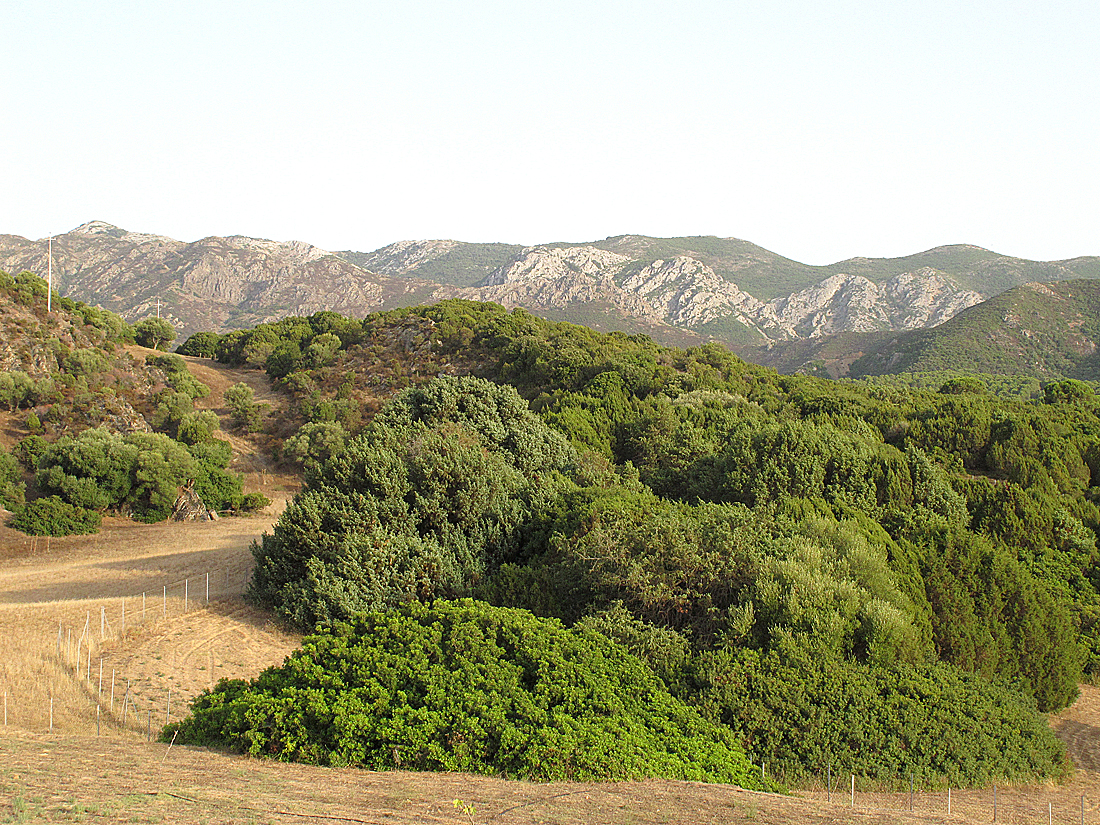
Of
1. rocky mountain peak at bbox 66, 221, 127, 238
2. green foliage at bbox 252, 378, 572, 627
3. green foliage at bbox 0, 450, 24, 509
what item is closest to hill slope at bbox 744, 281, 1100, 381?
green foliage at bbox 252, 378, 572, 627

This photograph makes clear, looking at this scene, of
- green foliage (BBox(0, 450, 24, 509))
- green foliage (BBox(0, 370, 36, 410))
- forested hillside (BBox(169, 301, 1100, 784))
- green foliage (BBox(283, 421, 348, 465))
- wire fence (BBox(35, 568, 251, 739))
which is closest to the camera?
forested hillside (BBox(169, 301, 1100, 784))

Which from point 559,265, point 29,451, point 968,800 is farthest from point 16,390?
point 559,265

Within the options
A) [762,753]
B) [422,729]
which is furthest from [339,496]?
[762,753]

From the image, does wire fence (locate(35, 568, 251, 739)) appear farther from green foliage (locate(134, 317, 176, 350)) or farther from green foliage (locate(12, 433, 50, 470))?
green foliage (locate(134, 317, 176, 350))

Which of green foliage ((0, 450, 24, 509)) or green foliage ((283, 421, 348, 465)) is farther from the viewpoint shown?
green foliage ((283, 421, 348, 465))

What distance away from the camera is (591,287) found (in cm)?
14100

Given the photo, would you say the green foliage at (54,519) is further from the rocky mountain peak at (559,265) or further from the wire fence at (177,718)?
the rocky mountain peak at (559,265)

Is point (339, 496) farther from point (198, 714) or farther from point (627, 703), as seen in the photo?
point (627, 703)

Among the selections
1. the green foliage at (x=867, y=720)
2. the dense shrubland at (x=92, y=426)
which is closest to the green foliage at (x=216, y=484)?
the dense shrubland at (x=92, y=426)

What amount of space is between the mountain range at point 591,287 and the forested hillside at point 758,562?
100754 mm

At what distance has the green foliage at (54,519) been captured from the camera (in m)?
24.1

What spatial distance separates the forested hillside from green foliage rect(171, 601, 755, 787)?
90 mm

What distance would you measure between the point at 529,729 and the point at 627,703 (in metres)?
1.48

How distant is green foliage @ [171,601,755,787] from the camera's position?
7504 mm
